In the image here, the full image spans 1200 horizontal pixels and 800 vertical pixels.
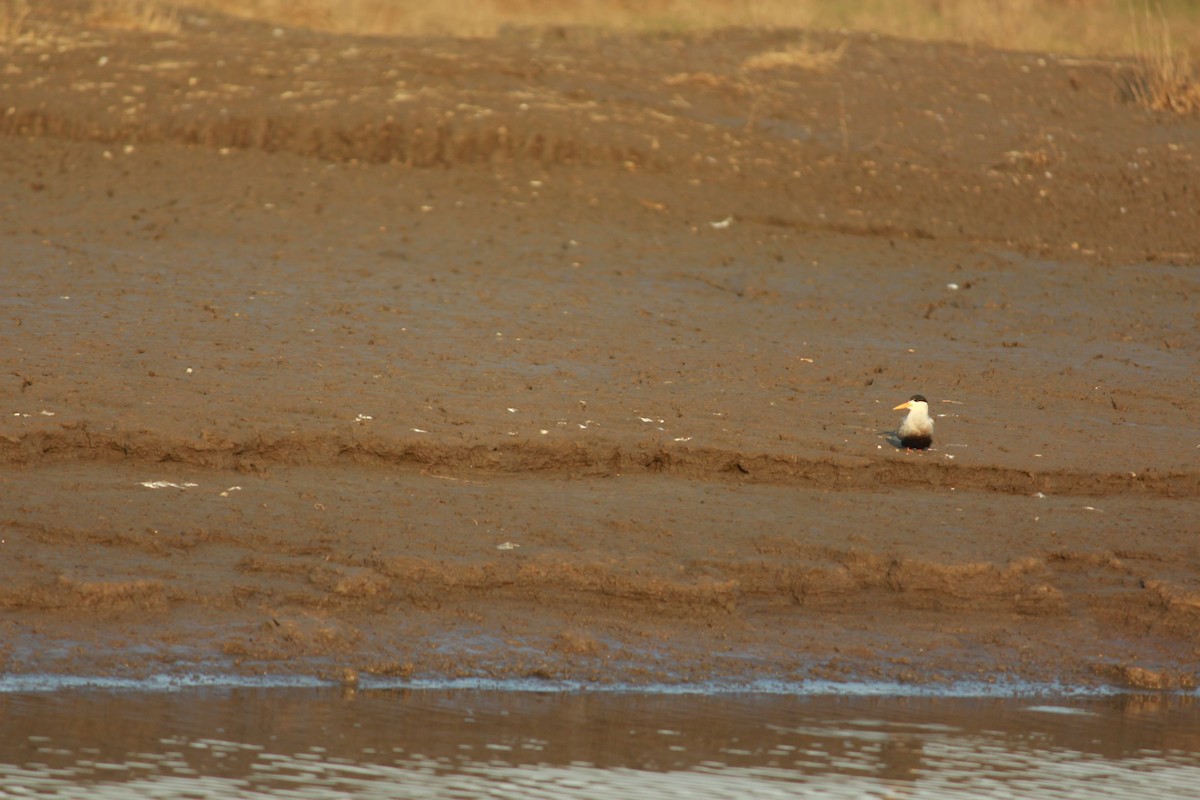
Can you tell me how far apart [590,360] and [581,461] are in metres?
1.18

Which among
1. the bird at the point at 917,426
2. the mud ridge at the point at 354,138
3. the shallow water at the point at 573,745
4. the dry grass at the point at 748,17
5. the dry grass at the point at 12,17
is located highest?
the dry grass at the point at 748,17

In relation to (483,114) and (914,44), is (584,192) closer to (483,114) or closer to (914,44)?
(483,114)

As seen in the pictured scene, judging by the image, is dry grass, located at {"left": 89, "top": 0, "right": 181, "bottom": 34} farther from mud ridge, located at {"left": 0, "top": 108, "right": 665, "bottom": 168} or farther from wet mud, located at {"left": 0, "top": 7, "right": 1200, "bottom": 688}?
mud ridge, located at {"left": 0, "top": 108, "right": 665, "bottom": 168}

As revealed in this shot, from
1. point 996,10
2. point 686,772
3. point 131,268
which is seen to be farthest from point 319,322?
point 996,10

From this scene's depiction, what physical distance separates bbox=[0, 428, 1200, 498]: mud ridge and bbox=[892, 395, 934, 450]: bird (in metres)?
0.11

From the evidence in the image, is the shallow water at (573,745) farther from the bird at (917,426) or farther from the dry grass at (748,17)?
the dry grass at (748,17)

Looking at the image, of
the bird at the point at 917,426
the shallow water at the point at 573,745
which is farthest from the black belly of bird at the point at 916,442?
the shallow water at the point at 573,745

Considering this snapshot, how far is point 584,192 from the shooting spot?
10898 millimetres

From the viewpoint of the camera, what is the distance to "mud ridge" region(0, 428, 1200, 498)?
6922mm

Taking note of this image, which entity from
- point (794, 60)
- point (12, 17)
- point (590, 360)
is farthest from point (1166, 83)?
point (12, 17)

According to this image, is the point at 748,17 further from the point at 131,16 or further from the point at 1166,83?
the point at 131,16

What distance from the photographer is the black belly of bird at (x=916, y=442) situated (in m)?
7.43

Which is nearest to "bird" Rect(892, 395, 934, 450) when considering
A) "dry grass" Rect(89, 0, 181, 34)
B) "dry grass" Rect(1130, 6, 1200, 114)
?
"dry grass" Rect(1130, 6, 1200, 114)

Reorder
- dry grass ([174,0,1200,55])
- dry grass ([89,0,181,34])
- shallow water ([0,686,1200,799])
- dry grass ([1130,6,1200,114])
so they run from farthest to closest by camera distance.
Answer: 1. dry grass ([174,0,1200,55])
2. dry grass ([1130,6,1200,114])
3. dry grass ([89,0,181,34])
4. shallow water ([0,686,1200,799])
